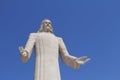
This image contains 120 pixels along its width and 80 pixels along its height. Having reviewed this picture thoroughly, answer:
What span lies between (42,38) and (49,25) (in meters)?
0.95

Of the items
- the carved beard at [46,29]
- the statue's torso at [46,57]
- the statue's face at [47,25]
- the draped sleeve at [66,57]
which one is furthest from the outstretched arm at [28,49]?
the draped sleeve at [66,57]

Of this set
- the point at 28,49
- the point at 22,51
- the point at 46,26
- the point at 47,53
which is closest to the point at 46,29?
the point at 46,26

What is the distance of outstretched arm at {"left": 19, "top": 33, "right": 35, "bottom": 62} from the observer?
16.6 metres

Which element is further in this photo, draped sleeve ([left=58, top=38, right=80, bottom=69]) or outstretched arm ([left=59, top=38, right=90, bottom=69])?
draped sleeve ([left=58, top=38, right=80, bottom=69])

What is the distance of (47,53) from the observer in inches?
683

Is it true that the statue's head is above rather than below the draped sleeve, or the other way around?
above

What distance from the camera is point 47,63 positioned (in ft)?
56.1

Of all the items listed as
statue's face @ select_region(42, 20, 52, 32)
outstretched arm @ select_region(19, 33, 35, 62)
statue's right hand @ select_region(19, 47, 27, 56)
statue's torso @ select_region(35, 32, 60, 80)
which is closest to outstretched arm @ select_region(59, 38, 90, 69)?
statue's torso @ select_region(35, 32, 60, 80)

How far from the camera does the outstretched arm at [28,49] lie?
16.6 meters

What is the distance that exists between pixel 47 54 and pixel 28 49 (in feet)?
3.11

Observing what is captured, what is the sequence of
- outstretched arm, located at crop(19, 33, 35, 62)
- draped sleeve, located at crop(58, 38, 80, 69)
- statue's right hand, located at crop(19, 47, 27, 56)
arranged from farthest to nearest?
draped sleeve, located at crop(58, 38, 80, 69)
outstretched arm, located at crop(19, 33, 35, 62)
statue's right hand, located at crop(19, 47, 27, 56)

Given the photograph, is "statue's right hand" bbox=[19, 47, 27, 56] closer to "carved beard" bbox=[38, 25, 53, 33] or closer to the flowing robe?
the flowing robe

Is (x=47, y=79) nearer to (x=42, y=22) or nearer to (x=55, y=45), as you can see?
(x=55, y=45)

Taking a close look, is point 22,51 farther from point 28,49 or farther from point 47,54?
point 47,54
